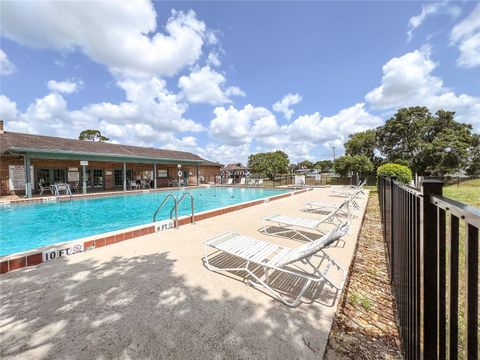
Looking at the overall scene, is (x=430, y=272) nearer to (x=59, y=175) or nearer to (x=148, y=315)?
(x=148, y=315)

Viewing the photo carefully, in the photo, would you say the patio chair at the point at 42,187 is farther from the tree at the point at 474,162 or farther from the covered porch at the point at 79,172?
the tree at the point at 474,162

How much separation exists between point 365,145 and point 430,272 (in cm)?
3866

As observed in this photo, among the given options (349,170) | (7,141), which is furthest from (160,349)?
(349,170)

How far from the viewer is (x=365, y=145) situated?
3431 centimetres

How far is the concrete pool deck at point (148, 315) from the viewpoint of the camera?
1828mm

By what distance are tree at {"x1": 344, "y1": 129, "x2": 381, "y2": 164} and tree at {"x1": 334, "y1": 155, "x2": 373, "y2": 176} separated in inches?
Result: 247

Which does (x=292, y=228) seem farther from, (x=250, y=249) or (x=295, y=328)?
(x=295, y=328)

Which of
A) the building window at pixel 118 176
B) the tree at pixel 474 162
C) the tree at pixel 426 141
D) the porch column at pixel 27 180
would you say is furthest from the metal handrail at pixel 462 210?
the tree at pixel 474 162

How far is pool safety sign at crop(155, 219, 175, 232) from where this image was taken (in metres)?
5.23

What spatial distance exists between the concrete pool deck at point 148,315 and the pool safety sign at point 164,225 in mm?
1675

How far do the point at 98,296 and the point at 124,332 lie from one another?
820 mm

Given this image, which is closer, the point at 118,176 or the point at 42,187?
the point at 42,187

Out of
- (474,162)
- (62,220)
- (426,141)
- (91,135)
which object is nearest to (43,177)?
(62,220)

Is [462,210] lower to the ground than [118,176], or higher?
lower
